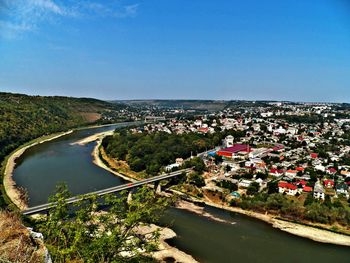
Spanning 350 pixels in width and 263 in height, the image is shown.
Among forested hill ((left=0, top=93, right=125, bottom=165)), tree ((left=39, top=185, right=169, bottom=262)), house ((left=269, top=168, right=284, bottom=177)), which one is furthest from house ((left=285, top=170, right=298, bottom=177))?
forested hill ((left=0, top=93, right=125, bottom=165))

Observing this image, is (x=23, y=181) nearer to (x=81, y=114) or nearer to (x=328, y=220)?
(x=328, y=220)

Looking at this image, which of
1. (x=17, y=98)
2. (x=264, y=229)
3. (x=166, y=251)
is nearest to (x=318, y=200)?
(x=264, y=229)

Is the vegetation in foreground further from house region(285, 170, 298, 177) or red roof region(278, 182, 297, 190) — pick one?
house region(285, 170, 298, 177)

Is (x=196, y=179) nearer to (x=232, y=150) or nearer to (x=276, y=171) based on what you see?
(x=276, y=171)

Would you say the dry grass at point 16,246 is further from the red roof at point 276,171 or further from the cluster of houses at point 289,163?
the red roof at point 276,171

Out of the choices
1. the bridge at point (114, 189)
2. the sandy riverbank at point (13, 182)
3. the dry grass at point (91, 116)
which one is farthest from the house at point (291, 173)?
the dry grass at point (91, 116)

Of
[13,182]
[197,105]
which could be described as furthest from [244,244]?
[197,105]

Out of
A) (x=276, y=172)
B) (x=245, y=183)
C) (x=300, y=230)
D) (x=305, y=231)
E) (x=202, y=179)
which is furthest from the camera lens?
(x=276, y=172)
